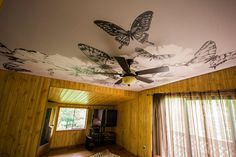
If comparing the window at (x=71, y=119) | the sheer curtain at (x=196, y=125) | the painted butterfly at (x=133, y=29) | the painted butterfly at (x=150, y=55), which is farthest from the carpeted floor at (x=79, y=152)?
the painted butterfly at (x=133, y=29)

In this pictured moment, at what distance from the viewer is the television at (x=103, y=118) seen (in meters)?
5.50

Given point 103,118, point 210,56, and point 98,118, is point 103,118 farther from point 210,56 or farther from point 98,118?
point 210,56

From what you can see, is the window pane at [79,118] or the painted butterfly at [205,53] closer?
the painted butterfly at [205,53]

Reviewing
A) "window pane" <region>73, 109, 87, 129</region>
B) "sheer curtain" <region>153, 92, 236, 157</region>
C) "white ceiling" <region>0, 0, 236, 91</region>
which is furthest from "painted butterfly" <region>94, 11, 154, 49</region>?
"window pane" <region>73, 109, 87, 129</region>

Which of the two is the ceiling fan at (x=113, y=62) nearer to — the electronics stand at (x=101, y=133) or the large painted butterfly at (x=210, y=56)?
the large painted butterfly at (x=210, y=56)

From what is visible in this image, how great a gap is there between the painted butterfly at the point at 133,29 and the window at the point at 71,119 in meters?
5.28

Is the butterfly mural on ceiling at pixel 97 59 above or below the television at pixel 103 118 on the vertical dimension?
above

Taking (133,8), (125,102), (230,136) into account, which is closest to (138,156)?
(125,102)

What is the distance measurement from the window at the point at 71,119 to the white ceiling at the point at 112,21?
419cm

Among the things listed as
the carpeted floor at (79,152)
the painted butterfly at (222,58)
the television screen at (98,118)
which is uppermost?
→ the painted butterfly at (222,58)

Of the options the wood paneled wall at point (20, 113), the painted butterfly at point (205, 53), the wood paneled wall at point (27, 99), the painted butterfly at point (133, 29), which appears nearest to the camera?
the painted butterfly at point (133, 29)

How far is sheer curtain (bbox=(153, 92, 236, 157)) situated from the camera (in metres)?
2.10

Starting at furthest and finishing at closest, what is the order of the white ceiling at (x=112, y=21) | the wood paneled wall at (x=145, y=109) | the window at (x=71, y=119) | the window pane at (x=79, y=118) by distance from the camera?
the window pane at (x=79, y=118), the window at (x=71, y=119), the wood paneled wall at (x=145, y=109), the white ceiling at (x=112, y=21)

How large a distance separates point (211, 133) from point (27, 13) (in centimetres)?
345
